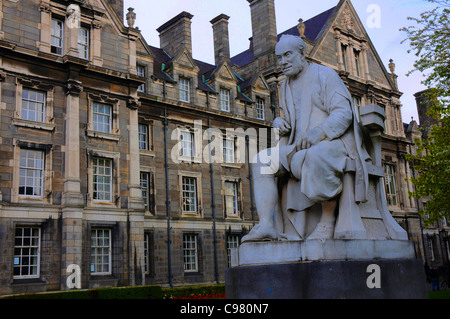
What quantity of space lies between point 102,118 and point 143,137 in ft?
12.0

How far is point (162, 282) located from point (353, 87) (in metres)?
22.5

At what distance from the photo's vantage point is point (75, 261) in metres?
20.2

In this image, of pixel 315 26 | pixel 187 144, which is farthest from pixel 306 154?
pixel 315 26

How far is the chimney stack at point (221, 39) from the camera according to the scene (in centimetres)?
3566

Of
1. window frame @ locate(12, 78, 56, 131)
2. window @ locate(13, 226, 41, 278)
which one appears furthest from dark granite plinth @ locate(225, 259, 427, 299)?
window frame @ locate(12, 78, 56, 131)

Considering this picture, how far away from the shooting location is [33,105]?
2148cm

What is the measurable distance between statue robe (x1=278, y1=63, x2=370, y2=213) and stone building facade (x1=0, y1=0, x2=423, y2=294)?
55.1ft

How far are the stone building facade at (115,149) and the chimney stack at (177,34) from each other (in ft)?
0.29

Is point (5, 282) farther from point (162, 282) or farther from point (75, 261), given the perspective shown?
point (162, 282)

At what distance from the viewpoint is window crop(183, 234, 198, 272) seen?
87.5 ft

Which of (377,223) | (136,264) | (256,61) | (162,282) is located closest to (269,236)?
(377,223)

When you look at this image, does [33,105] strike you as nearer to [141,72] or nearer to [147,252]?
[141,72]

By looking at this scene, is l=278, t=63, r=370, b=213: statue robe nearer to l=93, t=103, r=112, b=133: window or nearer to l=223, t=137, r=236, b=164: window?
l=93, t=103, r=112, b=133: window

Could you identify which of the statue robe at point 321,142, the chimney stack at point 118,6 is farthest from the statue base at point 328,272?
the chimney stack at point 118,6
